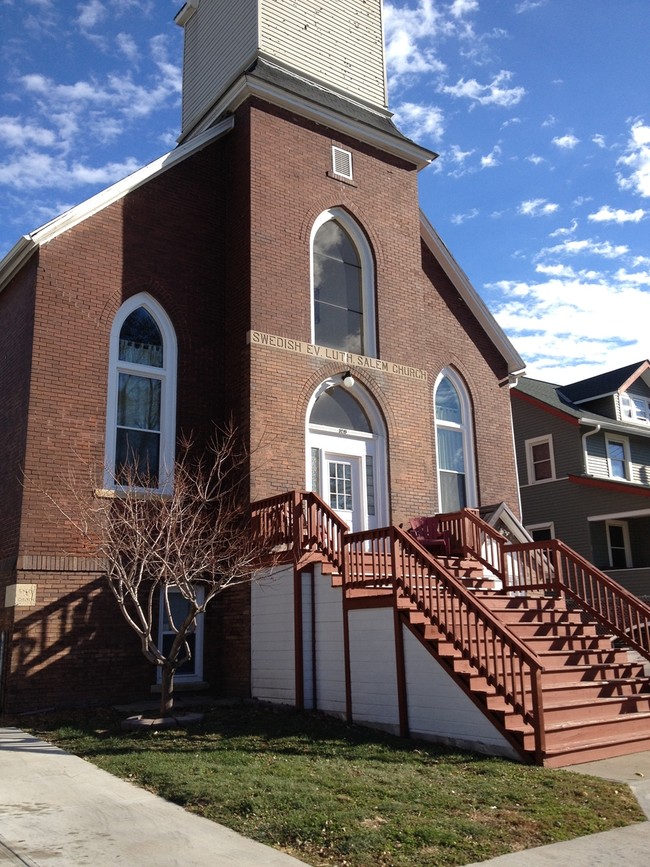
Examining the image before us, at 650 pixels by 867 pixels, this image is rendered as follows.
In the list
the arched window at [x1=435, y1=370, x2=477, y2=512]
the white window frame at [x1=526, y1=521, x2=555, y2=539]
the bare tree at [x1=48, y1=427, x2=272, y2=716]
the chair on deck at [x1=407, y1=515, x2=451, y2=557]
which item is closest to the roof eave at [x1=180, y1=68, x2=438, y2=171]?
the arched window at [x1=435, y1=370, x2=477, y2=512]

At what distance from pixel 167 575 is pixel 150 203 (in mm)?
7312

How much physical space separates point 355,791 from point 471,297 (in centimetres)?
1392

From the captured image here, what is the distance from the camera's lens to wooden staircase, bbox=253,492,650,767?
9.02 m

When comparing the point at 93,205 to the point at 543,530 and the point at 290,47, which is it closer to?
the point at 290,47

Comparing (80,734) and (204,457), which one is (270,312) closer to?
(204,457)

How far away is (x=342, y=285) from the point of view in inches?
640

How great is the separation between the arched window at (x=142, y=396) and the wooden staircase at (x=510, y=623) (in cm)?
213

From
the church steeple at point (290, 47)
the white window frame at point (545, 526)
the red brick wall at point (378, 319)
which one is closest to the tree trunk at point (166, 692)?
the red brick wall at point (378, 319)

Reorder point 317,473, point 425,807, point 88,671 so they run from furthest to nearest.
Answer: point 317,473
point 88,671
point 425,807

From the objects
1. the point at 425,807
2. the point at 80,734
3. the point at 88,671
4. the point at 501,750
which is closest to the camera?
the point at 425,807

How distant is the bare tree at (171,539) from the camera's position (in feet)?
35.2

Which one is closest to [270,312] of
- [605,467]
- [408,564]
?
[408,564]

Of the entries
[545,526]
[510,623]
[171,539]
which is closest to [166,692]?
[171,539]

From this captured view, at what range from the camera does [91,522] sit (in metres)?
12.6
